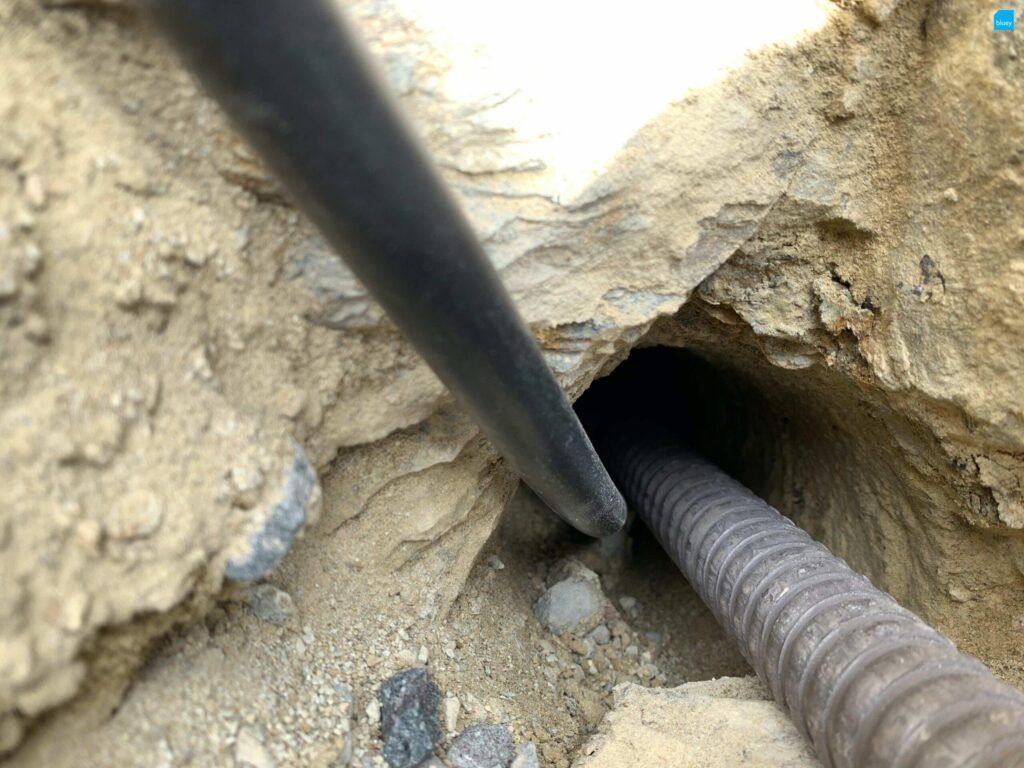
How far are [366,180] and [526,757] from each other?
123 cm

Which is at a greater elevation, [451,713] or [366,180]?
[366,180]

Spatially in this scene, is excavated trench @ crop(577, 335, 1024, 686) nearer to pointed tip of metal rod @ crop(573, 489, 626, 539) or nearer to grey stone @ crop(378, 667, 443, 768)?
pointed tip of metal rod @ crop(573, 489, 626, 539)

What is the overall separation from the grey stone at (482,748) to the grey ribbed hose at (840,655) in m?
0.61

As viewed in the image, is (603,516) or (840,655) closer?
(840,655)

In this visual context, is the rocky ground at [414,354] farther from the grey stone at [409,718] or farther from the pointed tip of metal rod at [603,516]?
the pointed tip of metal rod at [603,516]

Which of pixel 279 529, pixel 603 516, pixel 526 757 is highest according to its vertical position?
pixel 279 529

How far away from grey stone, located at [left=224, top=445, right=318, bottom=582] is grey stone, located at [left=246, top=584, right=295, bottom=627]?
0.72 feet

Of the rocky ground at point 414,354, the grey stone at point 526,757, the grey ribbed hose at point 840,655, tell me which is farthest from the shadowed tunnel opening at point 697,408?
the grey stone at point 526,757

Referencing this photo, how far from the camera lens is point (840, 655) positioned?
1297mm

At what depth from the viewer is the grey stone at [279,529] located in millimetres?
1054

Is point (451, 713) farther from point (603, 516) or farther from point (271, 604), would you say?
point (603, 516)

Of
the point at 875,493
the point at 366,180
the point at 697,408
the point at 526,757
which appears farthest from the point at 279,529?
the point at 697,408

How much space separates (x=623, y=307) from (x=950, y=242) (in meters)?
0.75

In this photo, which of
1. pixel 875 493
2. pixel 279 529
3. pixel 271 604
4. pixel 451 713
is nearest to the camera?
pixel 279 529
